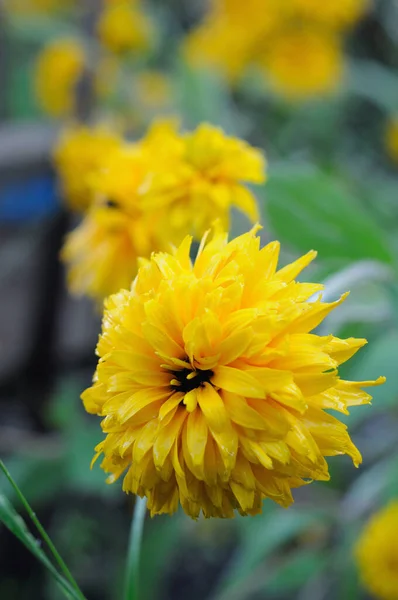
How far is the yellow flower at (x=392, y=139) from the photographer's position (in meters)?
1.27

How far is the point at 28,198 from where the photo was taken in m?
1.21

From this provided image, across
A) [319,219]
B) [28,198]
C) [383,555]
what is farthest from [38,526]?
[28,198]

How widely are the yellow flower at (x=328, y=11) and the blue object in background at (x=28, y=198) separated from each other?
510 millimetres

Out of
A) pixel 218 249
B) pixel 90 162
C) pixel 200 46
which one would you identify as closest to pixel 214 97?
pixel 90 162

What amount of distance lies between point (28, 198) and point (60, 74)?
1.39ft

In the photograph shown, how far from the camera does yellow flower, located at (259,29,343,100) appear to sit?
45.3 inches

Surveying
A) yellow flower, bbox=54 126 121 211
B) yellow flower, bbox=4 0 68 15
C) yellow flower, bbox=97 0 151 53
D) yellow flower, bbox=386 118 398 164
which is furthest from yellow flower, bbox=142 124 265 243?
yellow flower, bbox=4 0 68 15

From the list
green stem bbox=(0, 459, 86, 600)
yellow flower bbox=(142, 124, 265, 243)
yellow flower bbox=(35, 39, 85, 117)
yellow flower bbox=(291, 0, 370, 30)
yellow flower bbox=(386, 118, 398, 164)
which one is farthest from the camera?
Result: yellow flower bbox=(35, 39, 85, 117)

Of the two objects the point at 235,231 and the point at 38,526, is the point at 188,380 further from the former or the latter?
the point at 235,231

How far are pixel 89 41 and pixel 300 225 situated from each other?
101cm

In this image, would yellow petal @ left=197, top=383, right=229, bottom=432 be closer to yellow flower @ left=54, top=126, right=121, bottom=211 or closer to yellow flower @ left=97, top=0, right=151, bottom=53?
yellow flower @ left=54, top=126, right=121, bottom=211

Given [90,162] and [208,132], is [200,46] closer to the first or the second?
[90,162]

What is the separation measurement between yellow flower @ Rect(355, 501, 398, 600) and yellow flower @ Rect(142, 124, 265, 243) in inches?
14.2

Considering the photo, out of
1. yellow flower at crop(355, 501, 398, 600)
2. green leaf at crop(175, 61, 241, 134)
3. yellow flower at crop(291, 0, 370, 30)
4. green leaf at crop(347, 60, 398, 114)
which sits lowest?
yellow flower at crop(355, 501, 398, 600)
